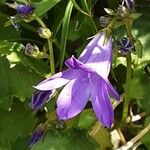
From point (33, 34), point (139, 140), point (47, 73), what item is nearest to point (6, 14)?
point (33, 34)

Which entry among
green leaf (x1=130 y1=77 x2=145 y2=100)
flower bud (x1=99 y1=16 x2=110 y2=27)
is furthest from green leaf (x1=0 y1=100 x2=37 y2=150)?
flower bud (x1=99 y1=16 x2=110 y2=27)

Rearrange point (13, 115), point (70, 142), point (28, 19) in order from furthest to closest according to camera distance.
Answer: point (13, 115) < point (70, 142) < point (28, 19)

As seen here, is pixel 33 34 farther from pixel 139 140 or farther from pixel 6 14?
pixel 139 140

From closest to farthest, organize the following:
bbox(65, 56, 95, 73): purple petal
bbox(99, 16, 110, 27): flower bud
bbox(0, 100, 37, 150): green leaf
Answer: bbox(65, 56, 95, 73): purple petal, bbox(99, 16, 110, 27): flower bud, bbox(0, 100, 37, 150): green leaf

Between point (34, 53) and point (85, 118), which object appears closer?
point (34, 53)

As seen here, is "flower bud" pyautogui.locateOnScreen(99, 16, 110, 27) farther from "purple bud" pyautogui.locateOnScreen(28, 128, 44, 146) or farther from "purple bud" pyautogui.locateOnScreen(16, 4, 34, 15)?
"purple bud" pyautogui.locateOnScreen(28, 128, 44, 146)

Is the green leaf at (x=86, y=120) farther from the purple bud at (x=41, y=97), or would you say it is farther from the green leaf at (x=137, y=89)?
the purple bud at (x=41, y=97)
